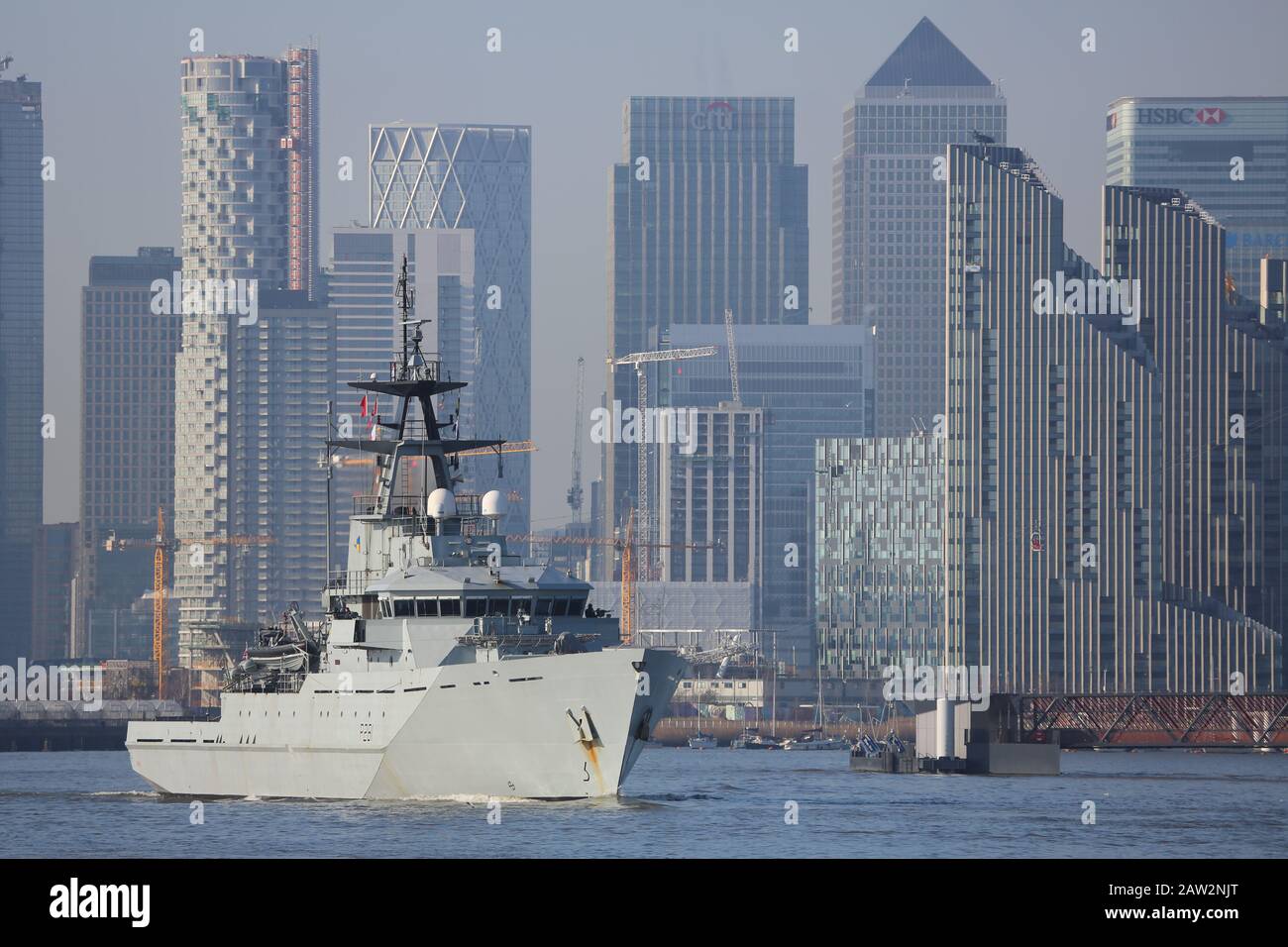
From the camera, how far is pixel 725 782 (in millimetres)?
124188

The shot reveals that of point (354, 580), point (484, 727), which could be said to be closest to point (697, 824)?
point (484, 727)

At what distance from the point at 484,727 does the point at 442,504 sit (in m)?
11.0

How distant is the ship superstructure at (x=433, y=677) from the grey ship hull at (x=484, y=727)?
0.16 ft

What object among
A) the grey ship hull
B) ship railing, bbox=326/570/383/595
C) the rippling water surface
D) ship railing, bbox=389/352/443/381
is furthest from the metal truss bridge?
the grey ship hull

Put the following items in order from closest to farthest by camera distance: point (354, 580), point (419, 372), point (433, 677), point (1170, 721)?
point (433, 677), point (354, 580), point (419, 372), point (1170, 721)

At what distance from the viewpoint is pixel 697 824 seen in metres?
78.8

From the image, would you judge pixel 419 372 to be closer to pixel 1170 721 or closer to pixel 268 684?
pixel 268 684

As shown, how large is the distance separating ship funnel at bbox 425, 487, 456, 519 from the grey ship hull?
24.3 ft

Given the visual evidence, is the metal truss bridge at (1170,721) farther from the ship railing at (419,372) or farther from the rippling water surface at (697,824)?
the ship railing at (419,372)

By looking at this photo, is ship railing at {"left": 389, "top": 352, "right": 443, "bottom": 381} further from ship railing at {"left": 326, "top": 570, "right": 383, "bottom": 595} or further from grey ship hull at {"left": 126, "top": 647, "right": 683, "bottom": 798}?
grey ship hull at {"left": 126, "top": 647, "right": 683, "bottom": 798}

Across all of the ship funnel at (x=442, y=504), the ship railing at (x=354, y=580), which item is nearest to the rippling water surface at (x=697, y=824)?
the ship railing at (x=354, y=580)
